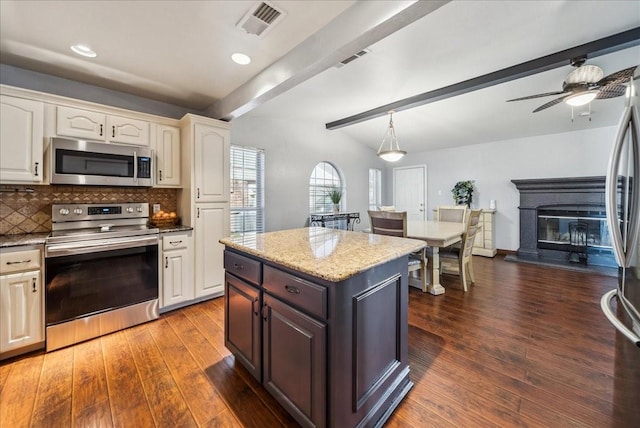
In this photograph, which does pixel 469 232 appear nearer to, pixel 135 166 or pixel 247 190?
pixel 247 190

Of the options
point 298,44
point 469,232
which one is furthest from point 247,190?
point 469,232

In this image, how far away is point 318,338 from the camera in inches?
47.0

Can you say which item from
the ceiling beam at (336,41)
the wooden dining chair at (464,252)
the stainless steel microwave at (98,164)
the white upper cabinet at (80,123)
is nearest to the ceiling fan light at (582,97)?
the wooden dining chair at (464,252)

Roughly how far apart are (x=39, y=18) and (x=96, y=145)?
0.98m

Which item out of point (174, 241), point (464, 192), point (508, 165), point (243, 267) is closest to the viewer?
point (243, 267)

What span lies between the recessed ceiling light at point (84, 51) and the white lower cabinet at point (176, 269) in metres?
1.70

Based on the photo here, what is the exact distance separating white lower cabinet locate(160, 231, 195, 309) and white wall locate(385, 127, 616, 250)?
228 inches

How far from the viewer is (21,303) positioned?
197 centimetres

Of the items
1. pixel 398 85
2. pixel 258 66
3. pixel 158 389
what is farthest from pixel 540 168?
pixel 158 389

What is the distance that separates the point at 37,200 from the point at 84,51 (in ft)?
4.76

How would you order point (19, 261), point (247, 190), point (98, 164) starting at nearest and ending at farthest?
point (19, 261) < point (98, 164) < point (247, 190)

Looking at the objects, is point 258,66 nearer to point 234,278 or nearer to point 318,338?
point 234,278

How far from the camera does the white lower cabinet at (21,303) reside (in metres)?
1.90

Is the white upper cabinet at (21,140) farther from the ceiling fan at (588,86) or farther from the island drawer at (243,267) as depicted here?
the ceiling fan at (588,86)
